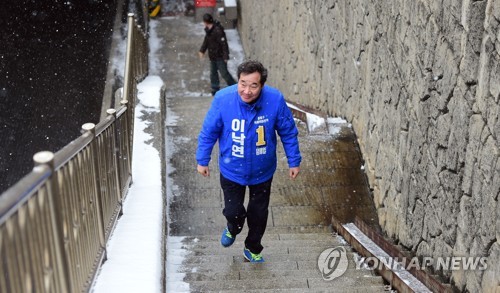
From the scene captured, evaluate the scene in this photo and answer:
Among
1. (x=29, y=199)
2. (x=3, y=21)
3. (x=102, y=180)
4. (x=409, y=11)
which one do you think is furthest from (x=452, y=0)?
(x=3, y=21)

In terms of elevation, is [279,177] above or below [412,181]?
below

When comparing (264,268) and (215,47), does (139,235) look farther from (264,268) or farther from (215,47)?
(215,47)

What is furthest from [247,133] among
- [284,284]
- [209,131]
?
[284,284]

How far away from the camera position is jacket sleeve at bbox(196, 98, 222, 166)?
436 cm

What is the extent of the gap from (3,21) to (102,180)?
1230 cm

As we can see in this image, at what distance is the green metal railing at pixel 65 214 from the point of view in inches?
95.0

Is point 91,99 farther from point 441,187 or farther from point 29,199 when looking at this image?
point 29,199

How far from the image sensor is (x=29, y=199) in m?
2.51

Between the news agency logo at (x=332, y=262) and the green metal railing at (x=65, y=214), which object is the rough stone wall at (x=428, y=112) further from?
the green metal railing at (x=65, y=214)

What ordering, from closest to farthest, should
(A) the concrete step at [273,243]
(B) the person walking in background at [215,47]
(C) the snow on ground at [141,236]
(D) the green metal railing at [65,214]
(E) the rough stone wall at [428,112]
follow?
(D) the green metal railing at [65,214] → (E) the rough stone wall at [428,112] → (C) the snow on ground at [141,236] → (A) the concrete step at [273,243] → (B) the person walking in background at [215,47]

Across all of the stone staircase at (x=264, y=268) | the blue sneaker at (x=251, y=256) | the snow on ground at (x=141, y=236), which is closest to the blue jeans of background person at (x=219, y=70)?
the snow on ground at (x=141, y=236)

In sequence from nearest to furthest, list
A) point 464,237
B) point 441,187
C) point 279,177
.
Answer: point 464,237
point 441,187
point 279,177

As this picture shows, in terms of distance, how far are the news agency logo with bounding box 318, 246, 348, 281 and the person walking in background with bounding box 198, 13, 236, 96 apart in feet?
20.8

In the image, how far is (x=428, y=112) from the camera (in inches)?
179
